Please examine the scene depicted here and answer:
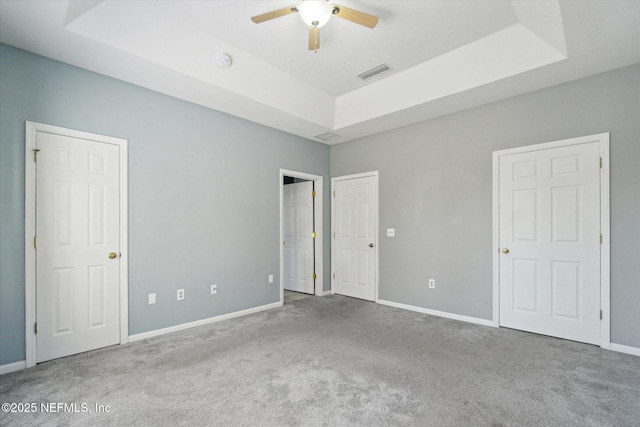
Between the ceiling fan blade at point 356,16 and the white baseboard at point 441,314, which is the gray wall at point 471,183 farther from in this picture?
the ceiling fan blade at point 356,16

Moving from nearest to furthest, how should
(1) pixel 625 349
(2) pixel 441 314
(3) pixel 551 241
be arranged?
(1) pixel 625 349 → (3) pixel 551 241 → (2) pixel 441 314

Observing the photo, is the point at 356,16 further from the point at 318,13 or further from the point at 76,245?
the point at 76,245

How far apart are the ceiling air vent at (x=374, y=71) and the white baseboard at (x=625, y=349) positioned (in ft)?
12.3

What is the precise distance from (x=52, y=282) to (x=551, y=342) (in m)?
4.96

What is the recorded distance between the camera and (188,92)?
136 inches

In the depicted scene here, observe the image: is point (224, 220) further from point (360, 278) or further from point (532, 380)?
point (532, 380)

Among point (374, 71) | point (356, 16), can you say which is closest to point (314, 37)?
point (356, 16)

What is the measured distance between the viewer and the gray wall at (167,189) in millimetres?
2594

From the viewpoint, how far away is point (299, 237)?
5641 mm

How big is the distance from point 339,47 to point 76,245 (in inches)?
131

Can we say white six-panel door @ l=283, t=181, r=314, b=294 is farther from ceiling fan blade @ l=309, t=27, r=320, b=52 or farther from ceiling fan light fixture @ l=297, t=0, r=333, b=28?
ceiling fan light fixture @ l=297, t=0, r=333, b=28

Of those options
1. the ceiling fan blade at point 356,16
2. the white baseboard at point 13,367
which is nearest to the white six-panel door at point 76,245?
the white baseboard at point 13,367

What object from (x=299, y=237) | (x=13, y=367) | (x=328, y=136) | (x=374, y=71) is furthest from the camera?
(x=299, y=237)

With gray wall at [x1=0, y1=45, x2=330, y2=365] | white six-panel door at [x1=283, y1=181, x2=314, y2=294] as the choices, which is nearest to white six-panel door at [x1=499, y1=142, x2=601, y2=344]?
white six-panel door at [x1=283, y1=181, x2=314, y2=294]
